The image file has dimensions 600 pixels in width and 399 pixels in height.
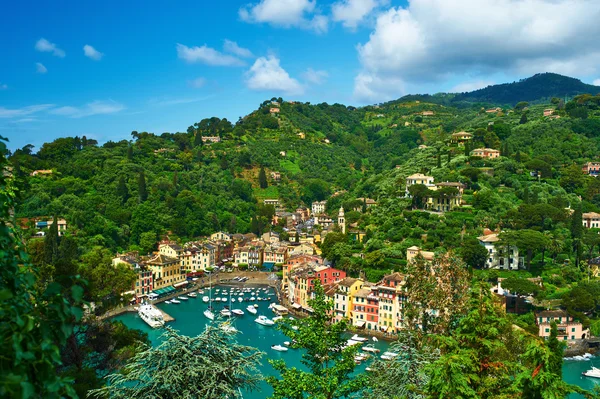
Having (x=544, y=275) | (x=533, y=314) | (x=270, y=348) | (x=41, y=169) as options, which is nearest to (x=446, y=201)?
(x=544, y=275)

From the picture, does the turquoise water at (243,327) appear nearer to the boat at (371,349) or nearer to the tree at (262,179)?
the boat at (371,349)

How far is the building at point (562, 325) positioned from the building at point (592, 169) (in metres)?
25.3

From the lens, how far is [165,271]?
39469mm

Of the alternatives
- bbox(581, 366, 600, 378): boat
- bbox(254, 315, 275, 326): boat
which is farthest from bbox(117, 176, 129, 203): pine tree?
bbox(581, 366, 600, 378): boat

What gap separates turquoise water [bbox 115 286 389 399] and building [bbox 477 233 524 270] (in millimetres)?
11173

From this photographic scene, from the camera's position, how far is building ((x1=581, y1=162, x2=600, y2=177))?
46.2 meters

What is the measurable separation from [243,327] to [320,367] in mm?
23498

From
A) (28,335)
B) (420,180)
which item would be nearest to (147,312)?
(420,180)

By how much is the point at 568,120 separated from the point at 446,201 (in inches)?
1139

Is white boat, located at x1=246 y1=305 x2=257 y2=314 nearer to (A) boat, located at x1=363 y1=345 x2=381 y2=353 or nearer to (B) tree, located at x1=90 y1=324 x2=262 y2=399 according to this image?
(A) boat, located at x1=363 y1=345 x2=381 y2=353

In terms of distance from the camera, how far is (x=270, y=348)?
26.3 meters

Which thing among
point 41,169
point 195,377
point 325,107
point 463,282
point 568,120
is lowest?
point 463,282

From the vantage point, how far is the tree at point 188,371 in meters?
6.27

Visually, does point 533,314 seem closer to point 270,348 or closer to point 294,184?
point 270,348
